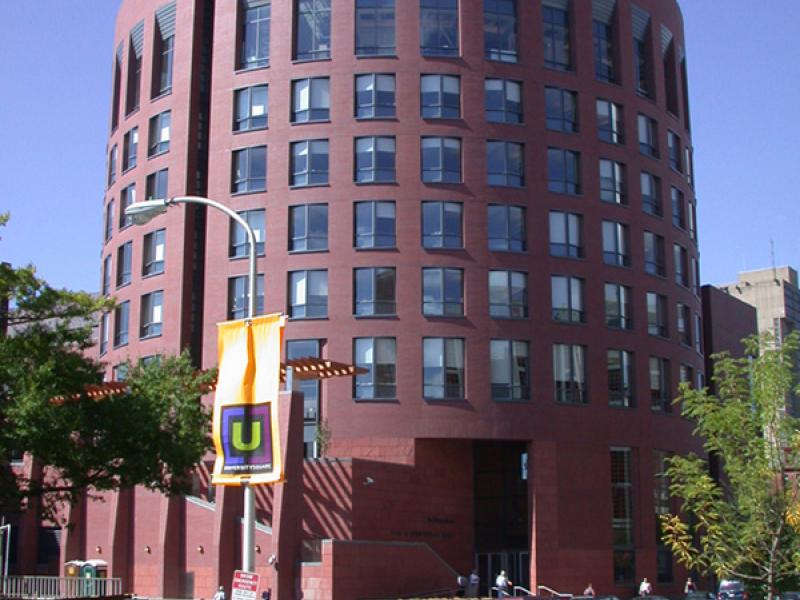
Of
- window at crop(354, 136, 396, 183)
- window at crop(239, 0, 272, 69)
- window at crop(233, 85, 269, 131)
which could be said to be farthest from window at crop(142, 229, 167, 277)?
window at crop(354, 136, 396, 183)

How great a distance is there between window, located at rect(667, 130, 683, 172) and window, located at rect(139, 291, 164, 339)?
3043 centimetres

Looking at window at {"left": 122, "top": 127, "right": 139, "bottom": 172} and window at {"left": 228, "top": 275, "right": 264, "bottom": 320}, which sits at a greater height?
window at {"left": 122, "top": 127, "right": 139, "bottom": 172}

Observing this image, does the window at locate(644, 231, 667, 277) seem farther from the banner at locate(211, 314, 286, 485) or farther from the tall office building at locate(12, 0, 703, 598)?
the banner at locate(211, 314, 286, 485)

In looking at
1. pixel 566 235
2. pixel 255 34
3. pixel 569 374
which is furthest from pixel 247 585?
pixel 255 34

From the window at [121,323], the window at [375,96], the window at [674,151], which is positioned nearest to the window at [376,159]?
the window at [375,96]

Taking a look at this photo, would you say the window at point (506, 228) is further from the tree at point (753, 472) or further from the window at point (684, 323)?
the tree at point (753, 472)

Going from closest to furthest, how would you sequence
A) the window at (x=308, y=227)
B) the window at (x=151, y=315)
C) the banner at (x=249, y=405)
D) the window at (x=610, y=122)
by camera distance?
the banner at (x=249, y=405) < the window at (x=308, y=227) < the window at (x=151, y=315) < the window at (x=610, y=122)

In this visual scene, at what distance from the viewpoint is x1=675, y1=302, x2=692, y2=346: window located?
72062 mm

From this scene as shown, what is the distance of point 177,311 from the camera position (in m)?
67.3

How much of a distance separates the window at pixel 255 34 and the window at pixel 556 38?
1506 centimetres

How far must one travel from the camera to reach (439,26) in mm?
66625

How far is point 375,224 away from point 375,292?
11.6ft

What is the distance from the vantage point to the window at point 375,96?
65.3 m

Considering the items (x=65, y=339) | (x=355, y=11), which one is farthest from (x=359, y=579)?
(x=355, y=11)
